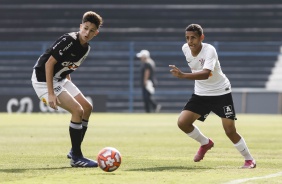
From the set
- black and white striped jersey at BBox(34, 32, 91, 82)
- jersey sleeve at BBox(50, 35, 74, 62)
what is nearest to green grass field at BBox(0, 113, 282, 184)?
black and white striped jersey at BBox(34, 32, 91, 82)

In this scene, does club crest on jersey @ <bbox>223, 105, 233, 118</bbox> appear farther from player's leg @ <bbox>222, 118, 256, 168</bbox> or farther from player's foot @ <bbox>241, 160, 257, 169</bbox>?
player's foot @ <bbox>241, 160, 257, 169</bbox>

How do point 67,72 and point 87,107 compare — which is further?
point 87,107

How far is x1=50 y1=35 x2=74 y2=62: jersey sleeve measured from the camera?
34.8ft

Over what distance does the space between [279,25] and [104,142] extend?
20954 millimetres

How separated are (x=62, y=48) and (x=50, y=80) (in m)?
Result: 0.44

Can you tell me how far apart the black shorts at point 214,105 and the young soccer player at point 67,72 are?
153 cm

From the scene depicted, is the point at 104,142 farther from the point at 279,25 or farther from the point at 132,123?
the point at 279,25

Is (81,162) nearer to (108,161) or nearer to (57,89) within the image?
(108,161)

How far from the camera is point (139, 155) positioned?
1242cm

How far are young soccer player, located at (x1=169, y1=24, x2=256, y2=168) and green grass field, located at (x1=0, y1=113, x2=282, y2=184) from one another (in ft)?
1.19

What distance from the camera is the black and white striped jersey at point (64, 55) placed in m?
10.6

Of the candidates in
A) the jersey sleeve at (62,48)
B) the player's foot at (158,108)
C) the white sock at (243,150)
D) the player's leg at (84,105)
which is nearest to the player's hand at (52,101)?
the jersey sleeve at (62,48)

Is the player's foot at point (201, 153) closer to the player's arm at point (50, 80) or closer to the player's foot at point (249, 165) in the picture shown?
the player's foot at point (249, 165)

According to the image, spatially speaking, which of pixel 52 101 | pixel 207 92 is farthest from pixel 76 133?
pixel 207 92
